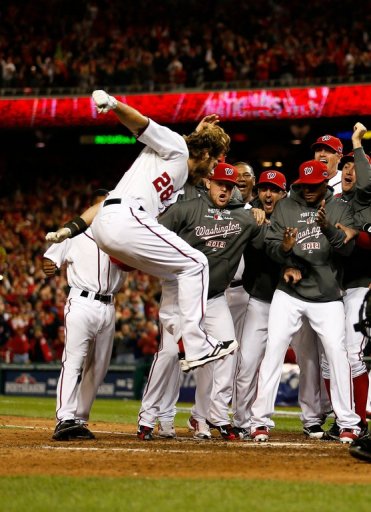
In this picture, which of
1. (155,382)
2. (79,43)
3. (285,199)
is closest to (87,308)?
(155,382)

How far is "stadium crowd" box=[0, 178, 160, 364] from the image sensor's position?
1828 centimetres

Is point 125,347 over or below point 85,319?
below

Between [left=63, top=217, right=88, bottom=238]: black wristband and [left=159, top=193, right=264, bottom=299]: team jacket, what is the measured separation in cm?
60

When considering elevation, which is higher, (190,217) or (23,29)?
(23,29)

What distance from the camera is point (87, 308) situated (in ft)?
25.1

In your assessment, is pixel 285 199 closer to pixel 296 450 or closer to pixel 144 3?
Result: pixel 296 450

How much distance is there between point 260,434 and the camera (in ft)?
24.6

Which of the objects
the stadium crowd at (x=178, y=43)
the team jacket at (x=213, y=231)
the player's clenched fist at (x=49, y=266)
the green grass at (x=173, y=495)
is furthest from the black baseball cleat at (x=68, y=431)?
the stadium crowd at (x=178, y=43)

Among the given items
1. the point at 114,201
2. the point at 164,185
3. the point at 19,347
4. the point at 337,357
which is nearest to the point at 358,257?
the point at 337,357

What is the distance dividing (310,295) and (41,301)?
43.2ft

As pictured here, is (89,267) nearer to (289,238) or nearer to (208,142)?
(208,142)

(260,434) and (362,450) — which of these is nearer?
(362,450)

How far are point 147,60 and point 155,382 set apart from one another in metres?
19.0

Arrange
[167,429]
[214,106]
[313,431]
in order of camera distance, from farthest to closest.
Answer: [214,106] → [313,431] → [167,429]
